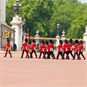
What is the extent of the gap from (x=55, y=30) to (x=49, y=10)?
48.4ft

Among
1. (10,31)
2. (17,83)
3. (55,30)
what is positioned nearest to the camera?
(17,83)

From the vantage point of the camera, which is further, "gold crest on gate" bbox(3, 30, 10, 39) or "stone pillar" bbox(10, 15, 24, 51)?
"stone pillar" bbox(10, 15, 24, 51)

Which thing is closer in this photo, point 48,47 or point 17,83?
point 17,83

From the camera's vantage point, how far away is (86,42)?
4344 cm

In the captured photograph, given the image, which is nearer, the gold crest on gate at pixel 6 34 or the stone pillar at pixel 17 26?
the gold crest on gate at pixel 6 34

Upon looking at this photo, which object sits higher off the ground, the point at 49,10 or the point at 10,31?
the point at 49,10

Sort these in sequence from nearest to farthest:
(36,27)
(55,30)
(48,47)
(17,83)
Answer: (17,83) → (48,47) → (36,27) → (55,30)

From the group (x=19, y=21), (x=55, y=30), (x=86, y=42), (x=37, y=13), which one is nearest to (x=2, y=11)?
(x=19, y=21)

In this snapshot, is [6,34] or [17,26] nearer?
[6,34]

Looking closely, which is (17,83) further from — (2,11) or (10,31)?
(2,11)

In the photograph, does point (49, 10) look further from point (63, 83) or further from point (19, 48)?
point (63, 83)

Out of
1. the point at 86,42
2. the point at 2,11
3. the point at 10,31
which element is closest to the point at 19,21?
the point at 10,31

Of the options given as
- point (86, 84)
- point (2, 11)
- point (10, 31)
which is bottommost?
point (86, 84)

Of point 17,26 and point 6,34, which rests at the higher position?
point 17,26
